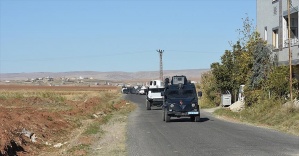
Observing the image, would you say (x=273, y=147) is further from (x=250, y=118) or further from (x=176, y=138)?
(x=250, y=118)

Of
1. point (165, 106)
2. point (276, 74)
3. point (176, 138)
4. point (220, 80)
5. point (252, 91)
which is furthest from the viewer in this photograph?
point (220, 80)

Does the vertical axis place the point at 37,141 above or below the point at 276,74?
below

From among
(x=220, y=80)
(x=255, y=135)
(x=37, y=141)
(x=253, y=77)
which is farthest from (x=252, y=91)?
(x=37, y=141)

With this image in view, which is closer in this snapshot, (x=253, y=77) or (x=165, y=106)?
(x=165, y=106)

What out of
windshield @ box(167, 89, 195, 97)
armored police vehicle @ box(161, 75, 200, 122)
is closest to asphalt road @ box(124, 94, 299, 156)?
armored police vehicle @ box(161, 75, 200, 122)

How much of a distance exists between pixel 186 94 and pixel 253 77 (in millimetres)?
9082

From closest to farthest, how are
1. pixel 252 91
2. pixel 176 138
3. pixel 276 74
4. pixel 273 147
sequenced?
1. pixel 273 147
2. pixel 176 138
3. pixel 276 74
4. pixel 252 91

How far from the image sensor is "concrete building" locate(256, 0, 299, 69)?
35.5 metres

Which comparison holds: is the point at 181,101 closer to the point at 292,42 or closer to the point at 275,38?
the point at 292,42

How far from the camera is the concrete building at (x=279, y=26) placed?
3554cm

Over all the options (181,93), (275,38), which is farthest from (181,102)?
(275,38)

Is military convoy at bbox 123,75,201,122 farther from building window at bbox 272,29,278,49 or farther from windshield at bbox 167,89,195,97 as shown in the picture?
building window at bbox 272,29,278,49

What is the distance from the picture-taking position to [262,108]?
33.7 meters

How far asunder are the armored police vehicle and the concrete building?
7.53m
